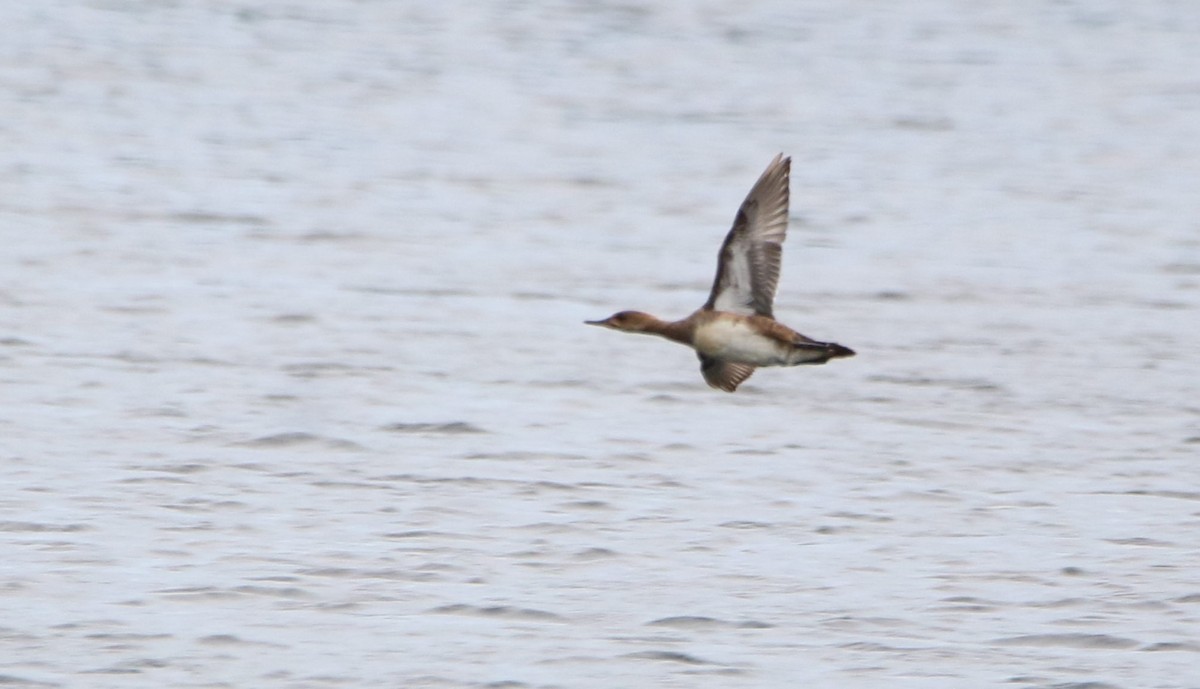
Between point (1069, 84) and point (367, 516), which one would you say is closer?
point (367, 516)

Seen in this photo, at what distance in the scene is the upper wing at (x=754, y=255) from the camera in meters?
9.80

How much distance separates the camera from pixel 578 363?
16172 mm

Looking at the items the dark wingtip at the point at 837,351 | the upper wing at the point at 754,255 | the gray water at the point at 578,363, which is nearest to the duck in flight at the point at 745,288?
the upper wing at the point at 754,255

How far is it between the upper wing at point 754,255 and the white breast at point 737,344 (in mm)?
130

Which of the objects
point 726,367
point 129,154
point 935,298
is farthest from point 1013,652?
point 129,154

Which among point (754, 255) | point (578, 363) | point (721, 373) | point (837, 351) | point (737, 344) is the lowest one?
point (578, 363)

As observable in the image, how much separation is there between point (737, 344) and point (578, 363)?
21.4 feet

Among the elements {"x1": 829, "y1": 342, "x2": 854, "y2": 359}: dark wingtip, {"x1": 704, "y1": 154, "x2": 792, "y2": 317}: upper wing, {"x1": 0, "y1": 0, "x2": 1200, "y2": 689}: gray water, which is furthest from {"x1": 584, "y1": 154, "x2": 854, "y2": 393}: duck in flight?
{"x1": 0, "y1": 0, "x2": 1200, "y2": 689}: gray water

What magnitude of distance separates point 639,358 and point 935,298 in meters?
2.99

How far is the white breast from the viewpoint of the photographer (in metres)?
9.62

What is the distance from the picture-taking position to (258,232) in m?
20.9

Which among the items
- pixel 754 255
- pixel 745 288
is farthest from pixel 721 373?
pixel 754 255

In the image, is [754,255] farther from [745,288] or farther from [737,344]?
[737,344]

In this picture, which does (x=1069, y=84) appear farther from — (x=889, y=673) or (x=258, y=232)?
(x=889, y=673)
